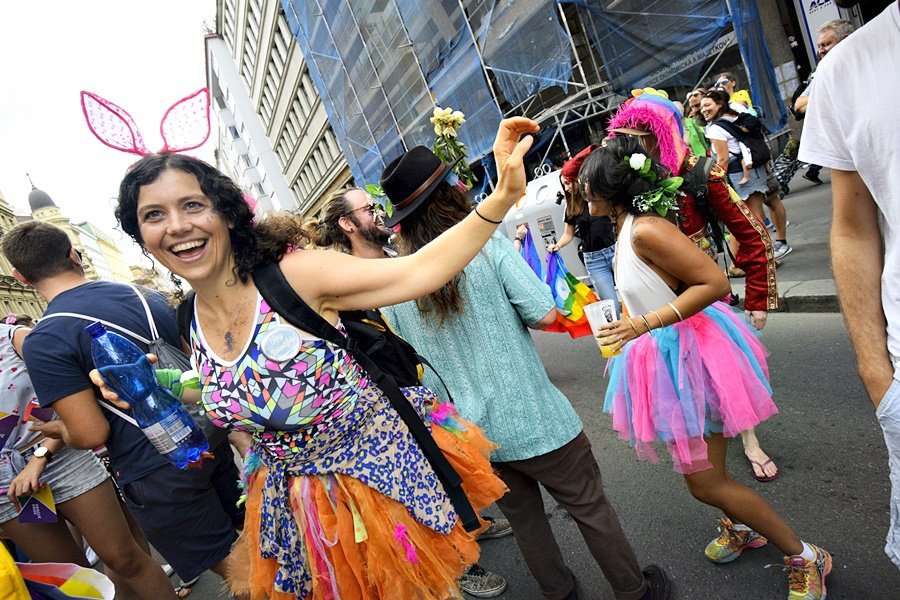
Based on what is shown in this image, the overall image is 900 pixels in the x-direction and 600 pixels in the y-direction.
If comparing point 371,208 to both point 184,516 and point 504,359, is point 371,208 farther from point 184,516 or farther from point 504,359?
point 184,516

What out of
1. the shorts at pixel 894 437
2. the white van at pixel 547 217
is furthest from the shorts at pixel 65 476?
the white van at pixel 547 217

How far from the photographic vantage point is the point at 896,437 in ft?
3.80

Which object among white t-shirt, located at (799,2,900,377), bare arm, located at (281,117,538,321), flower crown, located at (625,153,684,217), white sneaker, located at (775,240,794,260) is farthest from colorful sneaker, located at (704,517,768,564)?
white sneaker, located at (775,240,794,260)

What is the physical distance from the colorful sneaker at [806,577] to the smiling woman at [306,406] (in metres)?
1.17

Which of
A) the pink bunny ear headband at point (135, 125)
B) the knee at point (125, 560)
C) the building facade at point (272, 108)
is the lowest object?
the knee at point (125, 560)

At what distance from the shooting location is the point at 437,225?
188 centimetres

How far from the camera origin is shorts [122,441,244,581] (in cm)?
233

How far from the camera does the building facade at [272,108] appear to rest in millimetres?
26172

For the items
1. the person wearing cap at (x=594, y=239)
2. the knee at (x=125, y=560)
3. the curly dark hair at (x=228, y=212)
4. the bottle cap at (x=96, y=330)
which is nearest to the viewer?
the curly dark hair at (x=228, y=212)

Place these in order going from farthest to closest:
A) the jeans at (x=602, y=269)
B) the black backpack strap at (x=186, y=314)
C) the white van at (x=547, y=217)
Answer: the white van at (x=547, y=217), the jeans at (x=602, y=269), the black backpack strap at (x=186, y=314)

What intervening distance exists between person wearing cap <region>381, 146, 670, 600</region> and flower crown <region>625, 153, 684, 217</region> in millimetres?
522

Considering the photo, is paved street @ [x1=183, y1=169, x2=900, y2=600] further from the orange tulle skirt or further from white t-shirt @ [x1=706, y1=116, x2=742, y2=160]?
white t-shirt @ [x1=706, y1=116, x2=742, y2=160]

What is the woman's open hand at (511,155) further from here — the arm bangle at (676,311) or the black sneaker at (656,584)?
the black sneaker at (656,584)

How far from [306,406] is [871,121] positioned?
61.8 inches
